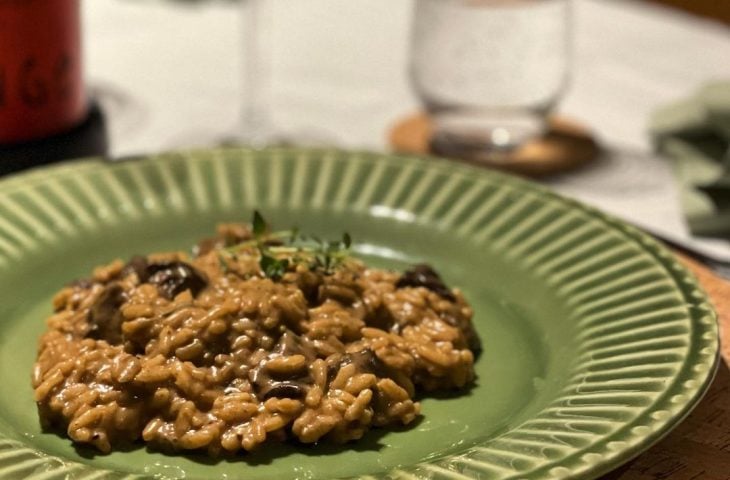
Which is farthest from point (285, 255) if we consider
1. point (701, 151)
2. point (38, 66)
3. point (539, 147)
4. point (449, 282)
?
point (701, 151)

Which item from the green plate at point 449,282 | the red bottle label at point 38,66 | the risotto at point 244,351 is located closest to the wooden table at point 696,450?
the green plate at point 449,282

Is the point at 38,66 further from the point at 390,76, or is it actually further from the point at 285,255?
the point at 390,76

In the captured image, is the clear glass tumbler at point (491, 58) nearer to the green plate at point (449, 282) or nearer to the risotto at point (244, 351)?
the green plate at point (449, 282)

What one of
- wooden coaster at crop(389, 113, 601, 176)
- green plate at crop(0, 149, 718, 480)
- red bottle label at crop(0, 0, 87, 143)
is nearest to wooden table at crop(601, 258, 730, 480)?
green plate at crop(0, 149, 718, 480)

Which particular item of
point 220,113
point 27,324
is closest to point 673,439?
point 27,324

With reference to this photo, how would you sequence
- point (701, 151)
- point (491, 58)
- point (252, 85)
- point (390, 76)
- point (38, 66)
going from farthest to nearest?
point (390, 76)
point (252, 85)
point (701, 151)
point (491, 58)
point (38, 66)

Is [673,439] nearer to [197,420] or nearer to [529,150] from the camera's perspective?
[197,420]

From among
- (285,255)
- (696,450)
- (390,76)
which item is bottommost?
(696,450)
